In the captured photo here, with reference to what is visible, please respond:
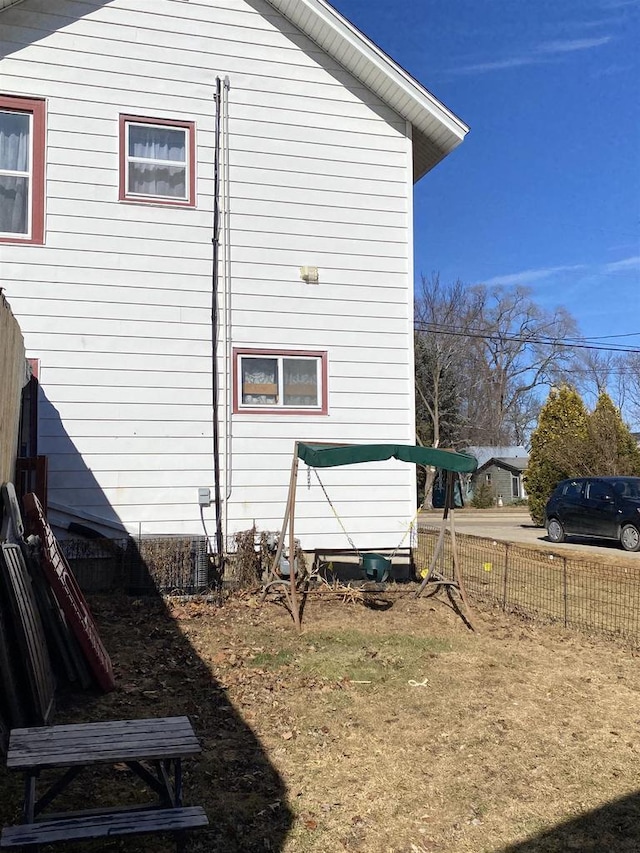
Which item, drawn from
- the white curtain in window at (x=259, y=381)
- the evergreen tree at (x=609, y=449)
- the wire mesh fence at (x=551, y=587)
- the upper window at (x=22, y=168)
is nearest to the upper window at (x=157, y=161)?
the upper window at (x=22, y=168)

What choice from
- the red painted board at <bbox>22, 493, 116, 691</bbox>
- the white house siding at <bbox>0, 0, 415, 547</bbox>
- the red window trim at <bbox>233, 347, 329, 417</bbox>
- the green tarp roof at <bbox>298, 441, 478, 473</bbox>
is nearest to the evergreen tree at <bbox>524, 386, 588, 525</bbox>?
the white house siding at <bbox>0, 0, 415, 547</bbox>

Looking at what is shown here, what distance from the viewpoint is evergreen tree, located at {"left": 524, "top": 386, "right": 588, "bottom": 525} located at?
2353cm

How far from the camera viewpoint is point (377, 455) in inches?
336

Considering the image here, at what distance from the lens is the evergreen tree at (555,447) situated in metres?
23.5

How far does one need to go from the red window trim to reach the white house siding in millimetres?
98

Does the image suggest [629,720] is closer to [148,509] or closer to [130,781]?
[130,781]

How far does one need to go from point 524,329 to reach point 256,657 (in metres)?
51.6

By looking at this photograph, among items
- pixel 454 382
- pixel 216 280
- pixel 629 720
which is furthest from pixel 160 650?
pixel 454 382

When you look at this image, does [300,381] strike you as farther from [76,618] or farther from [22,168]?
[76,618]

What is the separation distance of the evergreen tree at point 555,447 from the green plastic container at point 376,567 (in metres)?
15.4

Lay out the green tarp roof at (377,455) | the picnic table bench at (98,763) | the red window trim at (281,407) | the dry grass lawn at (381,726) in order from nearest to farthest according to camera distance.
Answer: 1. the picnic table bench at (98,763)
2. the dry grass lawn at (381,726)
3. the green tarp roof at (377,455)
4. the red window trim at (281,407)

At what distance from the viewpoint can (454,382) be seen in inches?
1861

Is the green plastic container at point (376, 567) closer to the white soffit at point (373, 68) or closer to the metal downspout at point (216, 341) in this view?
the metal downspout at point (216, 341)

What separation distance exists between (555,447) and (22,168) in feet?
60.6
